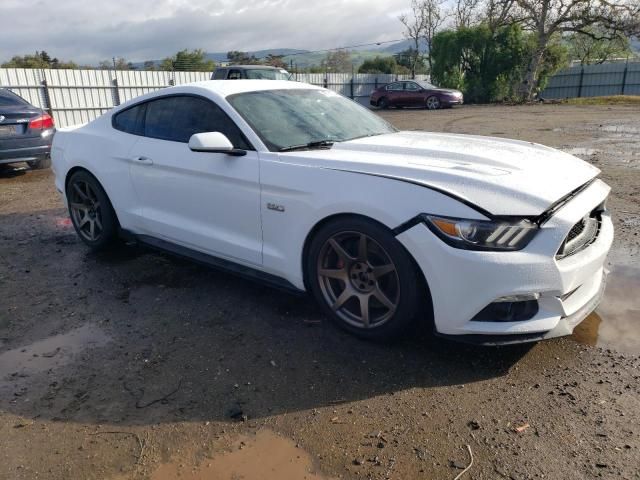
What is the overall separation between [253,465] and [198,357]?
1.04 meters

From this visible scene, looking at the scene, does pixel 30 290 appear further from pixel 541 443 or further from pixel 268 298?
pixel 541 443

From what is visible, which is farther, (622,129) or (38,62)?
(38,62)

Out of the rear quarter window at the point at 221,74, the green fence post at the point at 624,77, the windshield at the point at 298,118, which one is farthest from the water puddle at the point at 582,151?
the green fence post at the point at 624,77

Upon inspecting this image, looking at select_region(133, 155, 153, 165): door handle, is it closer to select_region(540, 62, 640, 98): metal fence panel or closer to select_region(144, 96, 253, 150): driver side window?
select_region(144, 96, 253, 150): driver side window

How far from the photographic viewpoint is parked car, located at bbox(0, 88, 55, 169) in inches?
348

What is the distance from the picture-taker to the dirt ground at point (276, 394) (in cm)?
236

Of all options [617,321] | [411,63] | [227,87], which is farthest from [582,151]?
[411,63]

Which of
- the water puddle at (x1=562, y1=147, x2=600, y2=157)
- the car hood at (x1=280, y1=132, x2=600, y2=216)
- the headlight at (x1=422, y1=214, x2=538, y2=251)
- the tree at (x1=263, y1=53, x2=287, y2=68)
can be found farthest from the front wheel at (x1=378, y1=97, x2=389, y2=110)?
the headlight at (x1=422, y1=214, x2=538, y2=251)

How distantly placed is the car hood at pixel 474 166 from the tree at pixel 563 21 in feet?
103

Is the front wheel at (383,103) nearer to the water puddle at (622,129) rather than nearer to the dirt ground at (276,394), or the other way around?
the water puddle at (622,129)

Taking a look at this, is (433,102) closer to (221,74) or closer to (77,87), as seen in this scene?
(221,74)

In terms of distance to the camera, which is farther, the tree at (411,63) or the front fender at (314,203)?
the tree at (411,63)

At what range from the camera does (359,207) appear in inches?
120

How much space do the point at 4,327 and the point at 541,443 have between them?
11.7 ft
